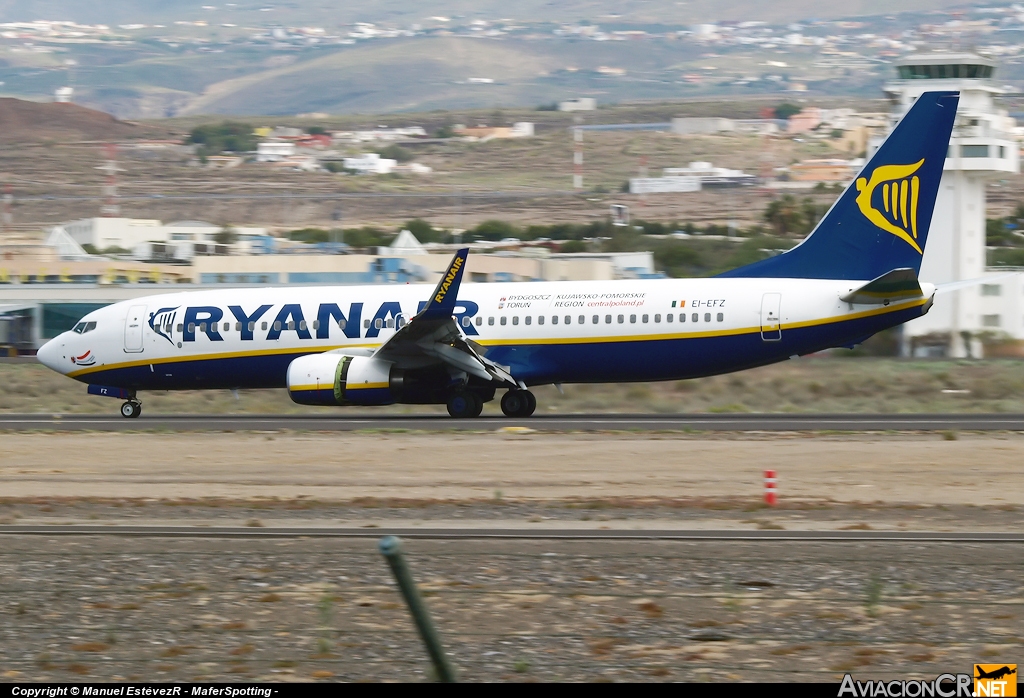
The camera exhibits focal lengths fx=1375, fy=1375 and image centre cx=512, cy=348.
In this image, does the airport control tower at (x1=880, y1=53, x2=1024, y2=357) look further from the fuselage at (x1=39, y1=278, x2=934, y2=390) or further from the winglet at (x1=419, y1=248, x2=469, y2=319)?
the winglet at (x1=419, y1=248, x2=469, y2=319)

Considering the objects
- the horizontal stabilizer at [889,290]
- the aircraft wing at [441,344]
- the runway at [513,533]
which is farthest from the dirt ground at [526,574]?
the aircraft wing at [441,344]

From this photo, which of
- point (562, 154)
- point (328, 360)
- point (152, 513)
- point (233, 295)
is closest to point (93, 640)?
point (152, 513)

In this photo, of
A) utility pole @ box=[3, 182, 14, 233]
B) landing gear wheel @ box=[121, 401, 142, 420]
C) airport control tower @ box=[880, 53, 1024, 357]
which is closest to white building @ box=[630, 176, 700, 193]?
utility pole @ box=[3, 182, 14, 233]

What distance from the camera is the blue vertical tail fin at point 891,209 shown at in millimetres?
26875

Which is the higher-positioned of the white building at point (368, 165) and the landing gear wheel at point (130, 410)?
the landing gear wheel at point (130, 410)

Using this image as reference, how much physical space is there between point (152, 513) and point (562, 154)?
16850cm

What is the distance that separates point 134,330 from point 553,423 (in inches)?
396

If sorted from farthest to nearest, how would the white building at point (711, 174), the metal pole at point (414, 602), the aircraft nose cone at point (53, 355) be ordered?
1. the white building at point (711, 174)
2. the aircraft nose cone at point (53, 355)
3. the metal pole at point (414, 602)

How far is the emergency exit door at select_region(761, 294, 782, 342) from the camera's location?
26484 millimetres

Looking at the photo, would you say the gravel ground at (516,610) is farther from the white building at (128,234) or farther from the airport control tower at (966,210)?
the white building at (128,234)

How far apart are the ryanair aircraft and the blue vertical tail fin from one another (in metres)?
0.03

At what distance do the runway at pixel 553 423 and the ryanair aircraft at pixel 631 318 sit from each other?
832 mm

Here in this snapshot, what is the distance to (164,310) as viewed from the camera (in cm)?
3053

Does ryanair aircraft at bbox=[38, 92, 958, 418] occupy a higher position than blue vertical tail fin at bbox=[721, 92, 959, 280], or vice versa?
blue vertical tail fin at bbox=[721, 92, 959, 280]
